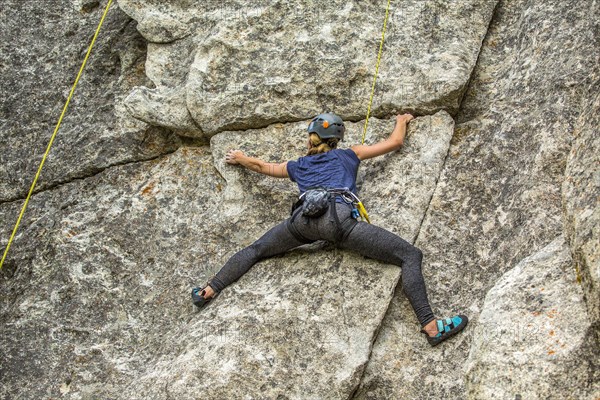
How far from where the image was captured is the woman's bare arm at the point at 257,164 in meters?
8.55

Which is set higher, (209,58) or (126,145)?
(209,58)

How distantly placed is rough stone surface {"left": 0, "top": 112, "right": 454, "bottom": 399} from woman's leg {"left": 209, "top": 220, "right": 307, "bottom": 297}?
0.29 feet

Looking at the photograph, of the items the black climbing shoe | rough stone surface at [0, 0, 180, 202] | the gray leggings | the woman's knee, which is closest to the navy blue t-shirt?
the gray leggings

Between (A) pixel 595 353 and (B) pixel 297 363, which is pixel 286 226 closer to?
(B) pixel 297 363

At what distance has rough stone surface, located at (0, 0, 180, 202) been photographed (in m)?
9.74

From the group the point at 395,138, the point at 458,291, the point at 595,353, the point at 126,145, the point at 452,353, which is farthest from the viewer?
the point at 126,145

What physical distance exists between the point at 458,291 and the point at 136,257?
3294mm

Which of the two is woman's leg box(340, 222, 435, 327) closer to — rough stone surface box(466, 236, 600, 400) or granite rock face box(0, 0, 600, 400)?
granite rock face box(0, 0, 600, 400)

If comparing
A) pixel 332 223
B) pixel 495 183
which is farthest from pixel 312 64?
pixel 495 183

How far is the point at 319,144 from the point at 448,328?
2.24m

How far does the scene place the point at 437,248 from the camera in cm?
793

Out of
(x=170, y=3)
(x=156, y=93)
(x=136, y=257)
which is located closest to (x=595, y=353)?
(x=136, y=257)

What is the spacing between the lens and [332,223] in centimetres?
770

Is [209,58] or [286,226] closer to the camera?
[286,226]
